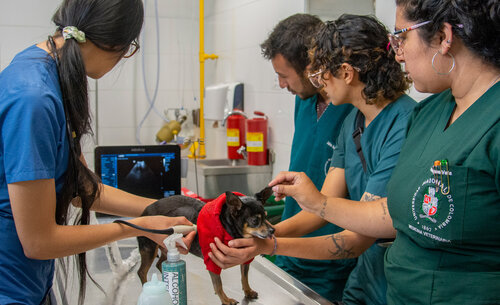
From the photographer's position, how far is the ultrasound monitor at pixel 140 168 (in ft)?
7.86

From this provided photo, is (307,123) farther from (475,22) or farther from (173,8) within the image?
(173,8)

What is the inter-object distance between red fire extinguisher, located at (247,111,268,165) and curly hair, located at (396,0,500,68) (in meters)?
2.30

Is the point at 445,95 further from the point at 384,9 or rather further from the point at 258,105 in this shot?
the point at 258,105

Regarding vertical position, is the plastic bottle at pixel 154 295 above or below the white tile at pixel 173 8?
below

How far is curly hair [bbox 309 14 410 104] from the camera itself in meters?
1.45

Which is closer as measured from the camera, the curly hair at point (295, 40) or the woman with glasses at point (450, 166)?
the woman with glasses at point (450, 166)

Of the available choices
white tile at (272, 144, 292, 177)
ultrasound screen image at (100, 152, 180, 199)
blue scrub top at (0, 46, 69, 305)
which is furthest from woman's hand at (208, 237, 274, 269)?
white tile at (272, 144, 292, 177)

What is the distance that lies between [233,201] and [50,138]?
1.73ft

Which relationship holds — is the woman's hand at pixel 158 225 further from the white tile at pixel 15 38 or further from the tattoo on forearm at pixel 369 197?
the white tile at pixel 15 38

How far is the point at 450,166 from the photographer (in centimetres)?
96

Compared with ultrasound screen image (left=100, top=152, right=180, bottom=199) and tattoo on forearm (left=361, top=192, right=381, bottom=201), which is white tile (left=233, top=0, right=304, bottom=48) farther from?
tattoo on forearm (left=361, top=192, right=381, bottom=201)

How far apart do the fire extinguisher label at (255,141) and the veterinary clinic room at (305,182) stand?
95cm

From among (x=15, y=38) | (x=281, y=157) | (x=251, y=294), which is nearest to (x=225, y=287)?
(x=251, y=294)

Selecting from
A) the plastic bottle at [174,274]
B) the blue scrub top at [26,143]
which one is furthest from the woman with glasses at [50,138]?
the plastic bottle at [174,274]
